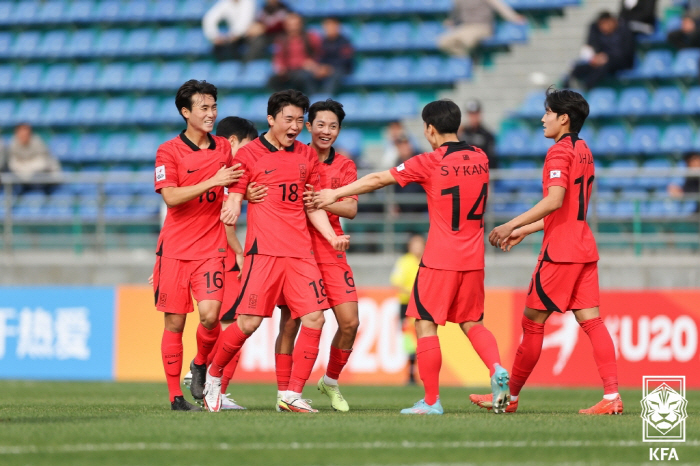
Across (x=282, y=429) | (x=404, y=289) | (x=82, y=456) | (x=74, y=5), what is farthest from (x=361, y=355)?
(x=74, y=5)

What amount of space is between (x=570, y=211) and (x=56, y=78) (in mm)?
14494

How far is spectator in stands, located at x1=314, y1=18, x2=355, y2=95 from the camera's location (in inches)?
683

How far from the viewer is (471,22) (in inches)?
667

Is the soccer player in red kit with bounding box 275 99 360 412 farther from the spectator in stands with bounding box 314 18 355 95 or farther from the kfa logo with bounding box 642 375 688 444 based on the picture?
the spectator in stands with bounding box 314 18 355 95

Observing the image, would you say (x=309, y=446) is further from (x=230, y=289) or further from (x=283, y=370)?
(x=230, y=289)

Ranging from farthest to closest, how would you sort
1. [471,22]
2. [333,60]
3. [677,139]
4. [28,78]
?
[28,78], [333,60], [471,22], [677,139]

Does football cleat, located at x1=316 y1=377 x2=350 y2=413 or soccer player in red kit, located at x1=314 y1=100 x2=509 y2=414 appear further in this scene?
football cleat, located at x1=316 y1=377 x2=350 y2=413

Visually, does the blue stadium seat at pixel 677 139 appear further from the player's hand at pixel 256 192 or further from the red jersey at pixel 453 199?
the player's hand at pixel 256 192

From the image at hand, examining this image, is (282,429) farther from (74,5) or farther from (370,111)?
(74,5)

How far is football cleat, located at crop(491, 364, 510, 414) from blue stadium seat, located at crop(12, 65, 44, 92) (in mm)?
14808

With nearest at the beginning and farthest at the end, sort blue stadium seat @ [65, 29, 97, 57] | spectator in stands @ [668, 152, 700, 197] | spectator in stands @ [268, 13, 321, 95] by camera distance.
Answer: spectator in stands @ [668, 152, 700, 197]
spectator in stands @ [268, 13, 321, 95]
blue stadium seat @ [65, 29, 97, 57]

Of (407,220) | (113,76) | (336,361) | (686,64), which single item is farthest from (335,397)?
(113,76)

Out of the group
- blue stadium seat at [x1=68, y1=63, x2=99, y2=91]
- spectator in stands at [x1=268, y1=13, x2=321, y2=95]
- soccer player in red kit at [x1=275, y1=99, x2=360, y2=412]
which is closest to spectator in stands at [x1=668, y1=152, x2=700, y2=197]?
soccer player in red kit at [x1=275, y1=99, x2=360, y2=412]

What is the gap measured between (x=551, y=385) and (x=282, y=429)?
22.4 feet
